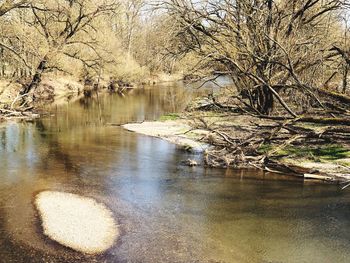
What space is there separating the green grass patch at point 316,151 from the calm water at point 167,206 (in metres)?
2.27

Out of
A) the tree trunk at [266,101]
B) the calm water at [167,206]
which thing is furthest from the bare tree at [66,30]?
the tree trunk at [266,101]

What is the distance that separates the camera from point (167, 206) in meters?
12.2

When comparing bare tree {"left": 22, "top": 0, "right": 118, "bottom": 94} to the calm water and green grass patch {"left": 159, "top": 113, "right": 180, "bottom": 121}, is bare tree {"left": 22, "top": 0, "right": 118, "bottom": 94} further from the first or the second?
the calm water

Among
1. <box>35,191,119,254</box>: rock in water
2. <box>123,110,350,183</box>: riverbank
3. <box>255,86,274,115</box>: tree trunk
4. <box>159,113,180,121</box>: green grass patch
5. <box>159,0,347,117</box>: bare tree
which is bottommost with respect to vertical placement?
<box>35,191,119,254</box>: rock in water

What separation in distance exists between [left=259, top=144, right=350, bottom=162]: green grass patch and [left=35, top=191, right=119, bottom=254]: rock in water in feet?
26.0

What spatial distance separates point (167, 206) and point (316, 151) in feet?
25.1

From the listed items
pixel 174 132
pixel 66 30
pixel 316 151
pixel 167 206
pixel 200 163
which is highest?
pixel 66 30

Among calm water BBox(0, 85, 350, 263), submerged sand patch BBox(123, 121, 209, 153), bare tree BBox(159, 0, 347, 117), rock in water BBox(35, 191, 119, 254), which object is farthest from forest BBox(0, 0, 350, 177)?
rock in water BBox(35, 191, 119, 254)

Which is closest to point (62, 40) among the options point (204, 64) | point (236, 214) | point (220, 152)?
point (204, 64)

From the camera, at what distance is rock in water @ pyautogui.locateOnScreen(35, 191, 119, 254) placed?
9844 mm

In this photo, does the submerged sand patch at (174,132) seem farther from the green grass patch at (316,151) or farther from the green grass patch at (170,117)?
the green grass patch at (316,151)

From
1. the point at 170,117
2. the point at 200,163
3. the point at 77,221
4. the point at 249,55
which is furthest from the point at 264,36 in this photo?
the point at 77,221

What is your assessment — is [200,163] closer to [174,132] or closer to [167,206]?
[167,206]

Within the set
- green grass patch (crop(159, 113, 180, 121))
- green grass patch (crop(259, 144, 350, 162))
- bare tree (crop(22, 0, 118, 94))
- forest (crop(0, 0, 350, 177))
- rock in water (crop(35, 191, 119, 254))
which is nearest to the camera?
rock in water (crop(35, 191, 119, 254))
